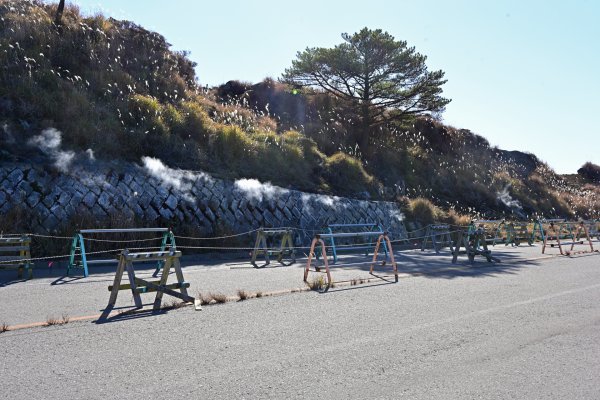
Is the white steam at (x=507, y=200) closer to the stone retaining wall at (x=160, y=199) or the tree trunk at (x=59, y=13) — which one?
the stone retaining wall at (x=160, y=199)

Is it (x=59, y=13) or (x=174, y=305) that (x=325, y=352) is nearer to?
(x=174, y=305)

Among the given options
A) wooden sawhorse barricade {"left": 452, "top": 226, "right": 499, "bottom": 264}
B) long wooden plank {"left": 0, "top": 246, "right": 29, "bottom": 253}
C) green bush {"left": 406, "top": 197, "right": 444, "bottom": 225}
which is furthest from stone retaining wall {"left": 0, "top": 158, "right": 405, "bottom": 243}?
wooden sawhorse barricade {"left": 452, "top": 226, "right": 499, "bottom": 264}

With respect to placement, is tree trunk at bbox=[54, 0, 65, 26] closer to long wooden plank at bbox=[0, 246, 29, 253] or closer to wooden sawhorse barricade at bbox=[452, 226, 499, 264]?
long wooden plank at bbox=[0, 246, 29, 253]

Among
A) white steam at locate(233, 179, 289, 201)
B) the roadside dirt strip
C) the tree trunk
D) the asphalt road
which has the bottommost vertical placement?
the asphalt road

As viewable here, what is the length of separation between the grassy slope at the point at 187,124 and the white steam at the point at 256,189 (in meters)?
0.89

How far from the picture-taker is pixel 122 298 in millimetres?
8969

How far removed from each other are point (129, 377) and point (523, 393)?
3452mm

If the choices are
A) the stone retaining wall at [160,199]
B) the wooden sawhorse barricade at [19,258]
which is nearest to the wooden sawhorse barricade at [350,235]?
the stone retaining wall at [160,199]

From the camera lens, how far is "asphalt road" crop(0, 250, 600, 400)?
15.2ft

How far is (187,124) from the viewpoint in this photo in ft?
73.6

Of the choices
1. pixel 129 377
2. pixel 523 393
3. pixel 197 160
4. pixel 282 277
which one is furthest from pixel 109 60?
pixel 523 393

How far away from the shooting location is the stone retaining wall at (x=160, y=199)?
1480 cm

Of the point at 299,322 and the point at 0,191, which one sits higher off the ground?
the point at 0,191

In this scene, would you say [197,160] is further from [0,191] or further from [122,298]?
[122,298]
